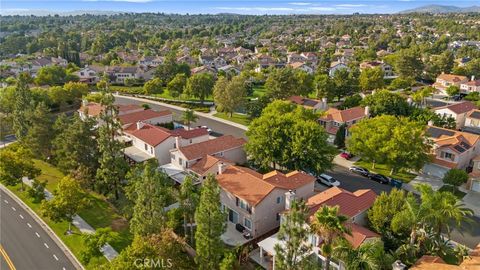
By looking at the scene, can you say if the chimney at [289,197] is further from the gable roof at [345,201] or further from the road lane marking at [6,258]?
the road lane marking at [6,258]

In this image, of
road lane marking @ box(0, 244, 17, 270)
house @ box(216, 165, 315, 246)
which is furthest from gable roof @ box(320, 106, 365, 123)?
road lane marking @ box(0, 244, 17, 270)

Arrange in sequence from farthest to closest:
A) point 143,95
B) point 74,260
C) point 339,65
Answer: point 339,65 < point 143,95 < point 74,260

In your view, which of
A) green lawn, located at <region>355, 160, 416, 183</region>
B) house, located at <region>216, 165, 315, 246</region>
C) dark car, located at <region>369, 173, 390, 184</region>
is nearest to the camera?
house, located at <region>216, 165, 315, 246</region>

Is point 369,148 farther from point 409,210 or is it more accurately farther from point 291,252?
point 291,252

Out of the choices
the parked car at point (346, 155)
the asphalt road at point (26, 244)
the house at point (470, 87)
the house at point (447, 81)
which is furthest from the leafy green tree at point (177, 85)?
the house at point (470, 87)

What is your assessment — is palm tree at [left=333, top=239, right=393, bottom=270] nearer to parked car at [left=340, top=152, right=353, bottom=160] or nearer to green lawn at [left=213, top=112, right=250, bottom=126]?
parked car at [left=340, top=152, right=353, bottom=160]

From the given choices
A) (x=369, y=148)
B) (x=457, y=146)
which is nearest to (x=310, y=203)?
→ (x=369, y=148)
